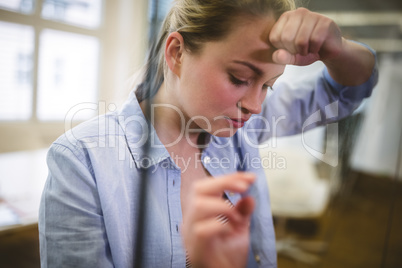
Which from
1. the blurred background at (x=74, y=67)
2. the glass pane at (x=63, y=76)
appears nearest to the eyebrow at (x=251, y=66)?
the blurred background at (x=74, y=67)

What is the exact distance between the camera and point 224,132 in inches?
17.1

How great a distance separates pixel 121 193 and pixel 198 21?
0.89 ft

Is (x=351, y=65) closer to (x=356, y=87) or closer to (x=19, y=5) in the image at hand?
(x=356, y=87)


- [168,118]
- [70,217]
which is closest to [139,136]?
[168,118]

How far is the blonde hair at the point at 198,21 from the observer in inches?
14.2

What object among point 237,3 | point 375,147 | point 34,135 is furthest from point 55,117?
point 375,147

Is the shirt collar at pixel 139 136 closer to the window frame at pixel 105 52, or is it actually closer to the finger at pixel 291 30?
the window frame at pixel 105 52

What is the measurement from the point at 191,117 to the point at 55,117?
0.22 meters

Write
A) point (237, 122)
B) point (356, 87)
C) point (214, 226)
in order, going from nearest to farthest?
point (214, 226) → point (237, 122) → point (356, 87)

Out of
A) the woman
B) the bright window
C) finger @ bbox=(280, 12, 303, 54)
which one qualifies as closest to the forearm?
the woman

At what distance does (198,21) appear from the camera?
0.39 m

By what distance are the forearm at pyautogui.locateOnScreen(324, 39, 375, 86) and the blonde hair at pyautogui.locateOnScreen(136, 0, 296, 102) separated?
0.13 meters

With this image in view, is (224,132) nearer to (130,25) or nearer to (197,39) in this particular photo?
(197,39)

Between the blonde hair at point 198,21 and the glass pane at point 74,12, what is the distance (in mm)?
199
